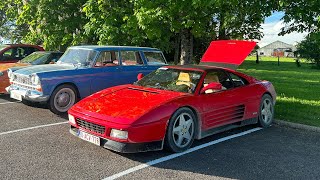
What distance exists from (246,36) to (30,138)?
1214 cm

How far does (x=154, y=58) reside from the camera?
32.7 ft

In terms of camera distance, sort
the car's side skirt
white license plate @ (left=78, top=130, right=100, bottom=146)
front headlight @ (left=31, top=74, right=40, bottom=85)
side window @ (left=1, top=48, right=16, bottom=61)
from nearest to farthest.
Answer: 1. white license plate @ (left=78, top=130, right=100, bottom=146)
2. the car's side skirt
3. front headlight @ (left=31, top=74, right=40, bottom=85)
4. side window @ (left=1, top=48, right=16, bottom=61)

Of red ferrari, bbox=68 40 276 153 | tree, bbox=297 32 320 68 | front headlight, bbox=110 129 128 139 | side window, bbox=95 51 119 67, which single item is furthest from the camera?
tree, bbox=297 32 320 68

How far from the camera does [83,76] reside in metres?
8.26

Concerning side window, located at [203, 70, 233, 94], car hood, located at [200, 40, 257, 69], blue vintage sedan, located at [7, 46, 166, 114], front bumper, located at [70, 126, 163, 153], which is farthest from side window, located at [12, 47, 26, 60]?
front bumper, located at [70, 126, 163, 153]

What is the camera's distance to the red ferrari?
4.67 m

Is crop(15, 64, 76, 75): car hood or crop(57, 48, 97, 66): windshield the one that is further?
crop(57, 48, 97, 66): windshield

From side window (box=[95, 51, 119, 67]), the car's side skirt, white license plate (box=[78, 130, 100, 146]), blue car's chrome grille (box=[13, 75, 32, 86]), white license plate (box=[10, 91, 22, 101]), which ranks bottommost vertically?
the car's side skirt

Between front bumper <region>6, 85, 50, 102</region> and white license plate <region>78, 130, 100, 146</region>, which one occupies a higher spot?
front bumper <region>6, 85, 50, 102</region>

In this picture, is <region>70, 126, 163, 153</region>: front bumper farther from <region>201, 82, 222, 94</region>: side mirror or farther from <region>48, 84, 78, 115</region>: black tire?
<region>48, 84, 78, 115</region>: black tire

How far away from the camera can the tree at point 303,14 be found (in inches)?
395

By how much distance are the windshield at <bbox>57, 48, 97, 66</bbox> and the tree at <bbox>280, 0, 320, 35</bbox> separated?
559cm

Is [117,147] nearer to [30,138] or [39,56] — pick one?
[30,138]

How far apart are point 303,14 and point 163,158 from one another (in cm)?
742
